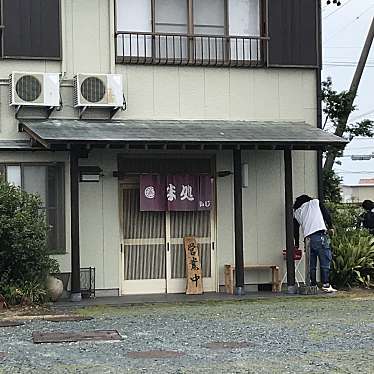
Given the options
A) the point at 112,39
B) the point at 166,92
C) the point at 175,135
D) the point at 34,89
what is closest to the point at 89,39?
the point at 112,39

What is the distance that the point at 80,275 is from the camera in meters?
15.2

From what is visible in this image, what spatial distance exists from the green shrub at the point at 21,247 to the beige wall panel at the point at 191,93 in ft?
12.0

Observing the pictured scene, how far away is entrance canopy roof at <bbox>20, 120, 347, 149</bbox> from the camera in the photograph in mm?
14117

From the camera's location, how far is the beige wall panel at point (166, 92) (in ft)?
52.3

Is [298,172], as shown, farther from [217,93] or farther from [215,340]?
[215,340]

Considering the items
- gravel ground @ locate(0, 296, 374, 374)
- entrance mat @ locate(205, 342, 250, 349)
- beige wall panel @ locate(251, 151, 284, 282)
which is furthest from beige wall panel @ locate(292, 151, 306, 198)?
entrance mat @ locate(205, 342, 250, 349)

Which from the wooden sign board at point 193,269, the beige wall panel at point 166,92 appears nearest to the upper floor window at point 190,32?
the beige wall panel at point 166,92

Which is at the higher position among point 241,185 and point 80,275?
point 241,185

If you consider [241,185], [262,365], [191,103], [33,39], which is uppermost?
[33,39]

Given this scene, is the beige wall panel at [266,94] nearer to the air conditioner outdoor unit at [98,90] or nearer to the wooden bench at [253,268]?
the air conditioner outdoor unit at [98,90]

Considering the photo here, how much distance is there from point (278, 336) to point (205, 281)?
5.55 meters

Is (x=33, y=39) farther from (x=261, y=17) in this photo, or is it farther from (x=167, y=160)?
(x=261, y=17)

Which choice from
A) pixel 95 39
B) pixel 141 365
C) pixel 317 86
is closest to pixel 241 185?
pixel 317 86

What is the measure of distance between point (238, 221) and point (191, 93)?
2.71 meters
